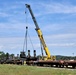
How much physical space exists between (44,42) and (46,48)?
5.11ft

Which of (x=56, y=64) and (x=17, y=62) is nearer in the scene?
(x=56, y=64)

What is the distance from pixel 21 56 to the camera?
230ft

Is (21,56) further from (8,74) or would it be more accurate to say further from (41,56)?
(8,74)

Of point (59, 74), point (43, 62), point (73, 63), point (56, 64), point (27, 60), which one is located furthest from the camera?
point (27, 60)

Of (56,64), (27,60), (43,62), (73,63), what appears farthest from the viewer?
(27,60)

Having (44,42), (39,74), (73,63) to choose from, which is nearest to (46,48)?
(44,42)

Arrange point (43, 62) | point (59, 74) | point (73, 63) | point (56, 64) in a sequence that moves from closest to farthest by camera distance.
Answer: point (59, 74) < point (73, 63) < point (56, 64) < point (43, 62)

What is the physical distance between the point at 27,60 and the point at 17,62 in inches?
162

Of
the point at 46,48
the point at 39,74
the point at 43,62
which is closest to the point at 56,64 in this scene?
the point at 43,62

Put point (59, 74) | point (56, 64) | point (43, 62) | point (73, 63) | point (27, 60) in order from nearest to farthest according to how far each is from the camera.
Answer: point (59, 74), point (73, 63), point (56, 64), point (43, 62), point (27, 60)

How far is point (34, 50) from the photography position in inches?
2822

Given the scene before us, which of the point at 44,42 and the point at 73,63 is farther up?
the point at 44,42

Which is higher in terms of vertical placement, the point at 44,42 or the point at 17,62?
the point at 44,42

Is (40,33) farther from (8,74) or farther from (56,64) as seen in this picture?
(8,74)
